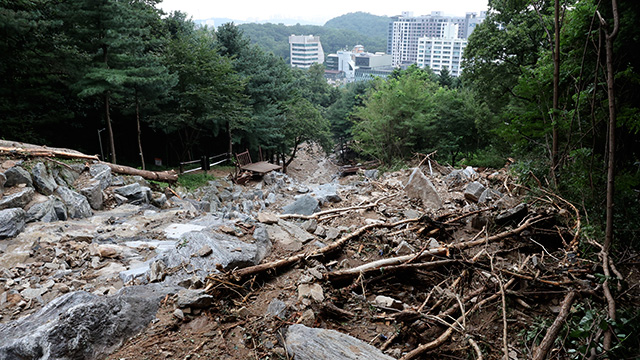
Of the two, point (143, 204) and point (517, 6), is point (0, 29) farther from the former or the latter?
point (517, 6)

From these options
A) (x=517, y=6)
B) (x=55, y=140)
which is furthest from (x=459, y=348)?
(x=55, y=140)

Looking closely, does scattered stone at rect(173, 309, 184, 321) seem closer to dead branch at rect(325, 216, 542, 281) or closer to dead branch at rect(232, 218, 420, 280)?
dead branch at rect(232, 218, 420, 280)

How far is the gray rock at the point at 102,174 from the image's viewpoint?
25.1 feet

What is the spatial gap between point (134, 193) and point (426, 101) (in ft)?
40.4

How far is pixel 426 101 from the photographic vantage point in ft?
51.4

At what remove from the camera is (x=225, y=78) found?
14578mm

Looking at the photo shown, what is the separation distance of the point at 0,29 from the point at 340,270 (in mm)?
11798

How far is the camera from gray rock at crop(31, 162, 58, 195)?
6.27 meters

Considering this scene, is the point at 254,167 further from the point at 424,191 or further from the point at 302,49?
the point at 302,49

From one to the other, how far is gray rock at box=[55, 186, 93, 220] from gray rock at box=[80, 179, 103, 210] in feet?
0.84

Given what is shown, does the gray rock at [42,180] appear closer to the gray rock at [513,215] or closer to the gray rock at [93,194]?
the gray rock at [93,194]

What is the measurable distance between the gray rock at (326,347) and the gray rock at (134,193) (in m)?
6.38

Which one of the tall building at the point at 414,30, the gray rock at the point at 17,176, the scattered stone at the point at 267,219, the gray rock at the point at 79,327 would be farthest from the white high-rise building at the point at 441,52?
the gray rock at the point at 79,327

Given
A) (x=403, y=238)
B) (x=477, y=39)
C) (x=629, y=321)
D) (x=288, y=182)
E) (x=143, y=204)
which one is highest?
(x=477, y=39)
